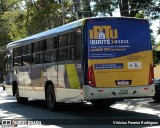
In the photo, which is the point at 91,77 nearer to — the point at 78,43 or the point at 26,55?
the point at 78,43

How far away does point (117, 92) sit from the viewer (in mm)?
14047

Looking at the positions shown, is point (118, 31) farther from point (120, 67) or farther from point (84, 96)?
point (84, 96)

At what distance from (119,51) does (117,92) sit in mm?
1328

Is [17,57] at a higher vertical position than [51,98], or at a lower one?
higher

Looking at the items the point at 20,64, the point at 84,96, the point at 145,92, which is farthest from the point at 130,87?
the point at 20,64

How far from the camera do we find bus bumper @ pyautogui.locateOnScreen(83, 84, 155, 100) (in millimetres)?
13766

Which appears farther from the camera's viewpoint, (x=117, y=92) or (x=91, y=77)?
(x=117, y=92)

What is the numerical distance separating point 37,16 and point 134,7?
11.0 meters

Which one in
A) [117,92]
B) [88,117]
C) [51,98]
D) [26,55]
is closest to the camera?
[117,92]

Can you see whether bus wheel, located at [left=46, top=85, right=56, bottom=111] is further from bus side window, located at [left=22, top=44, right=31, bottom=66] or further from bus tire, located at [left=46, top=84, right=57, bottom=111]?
bus side window, located at [left=22, top=44, right=31, bottom=66]

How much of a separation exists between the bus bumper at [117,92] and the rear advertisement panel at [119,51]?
0.16 meters

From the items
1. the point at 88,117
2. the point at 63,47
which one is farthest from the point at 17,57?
the point at 88,117

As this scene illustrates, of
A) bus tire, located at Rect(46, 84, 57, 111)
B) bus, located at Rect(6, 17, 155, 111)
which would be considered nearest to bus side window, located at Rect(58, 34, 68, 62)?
bus, located at Rect(6, 17, 155, 111)

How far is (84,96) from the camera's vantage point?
1378 cm
